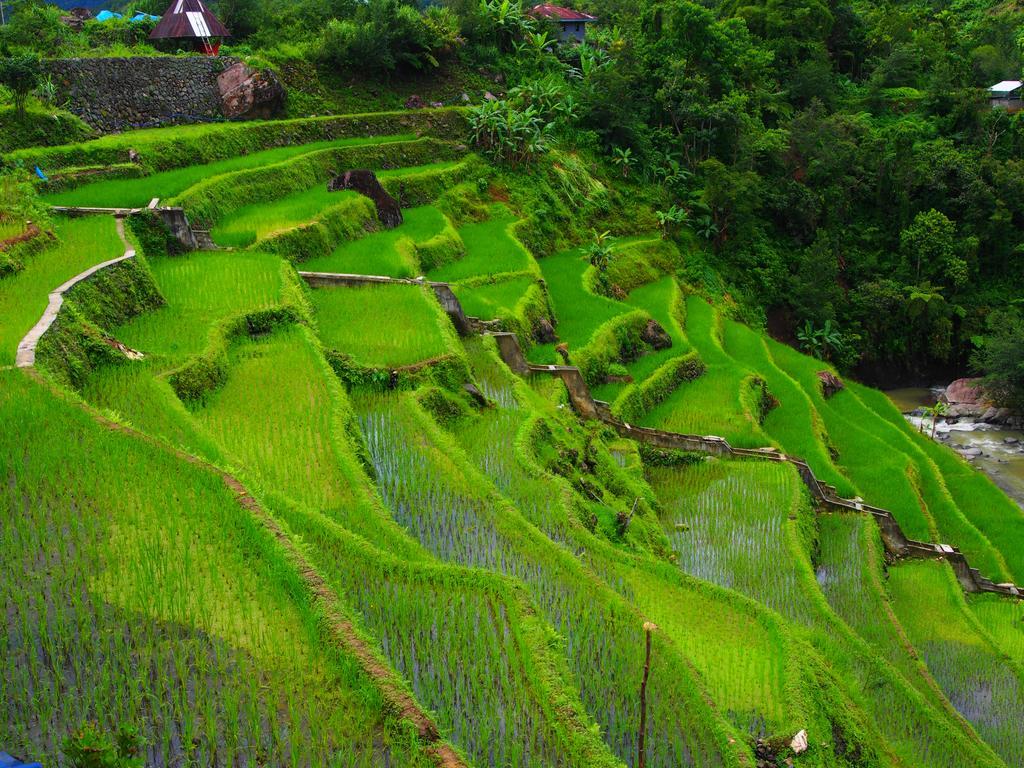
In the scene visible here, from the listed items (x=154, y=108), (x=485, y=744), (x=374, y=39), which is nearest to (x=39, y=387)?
(x=485, y=744)

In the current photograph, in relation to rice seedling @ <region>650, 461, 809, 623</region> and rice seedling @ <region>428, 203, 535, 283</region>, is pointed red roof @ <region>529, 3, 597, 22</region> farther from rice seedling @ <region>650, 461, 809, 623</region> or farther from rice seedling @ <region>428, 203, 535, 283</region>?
Answer: rice seedling @ <region>650, 461, 809, 623</region>

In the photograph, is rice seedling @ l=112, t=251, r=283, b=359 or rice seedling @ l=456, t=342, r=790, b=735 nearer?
rice seedling @ l=456, t=342, r=790, b=735

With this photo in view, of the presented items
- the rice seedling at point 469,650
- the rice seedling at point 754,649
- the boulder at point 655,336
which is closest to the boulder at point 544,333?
the boulder at point 655,336

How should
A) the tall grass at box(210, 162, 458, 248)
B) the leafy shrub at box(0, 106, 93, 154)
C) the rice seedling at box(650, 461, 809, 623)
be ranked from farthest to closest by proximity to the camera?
1. the leafy shrub at box(0, 106, 93, 154)
2. the tall grass at box(210, 162, 458, 248)
3. the rice seedling at box(650, 461, 809, 623)

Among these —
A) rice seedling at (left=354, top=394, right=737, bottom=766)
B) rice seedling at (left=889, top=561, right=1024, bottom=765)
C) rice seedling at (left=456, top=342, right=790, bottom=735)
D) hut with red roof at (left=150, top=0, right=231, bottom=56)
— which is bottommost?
rice seedling at (left=889, top=561, right=1024, bottom=765)

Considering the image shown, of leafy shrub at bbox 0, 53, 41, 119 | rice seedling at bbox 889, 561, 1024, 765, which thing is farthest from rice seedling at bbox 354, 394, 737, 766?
leafy shrub at bbox 0, 53, 41, 119
